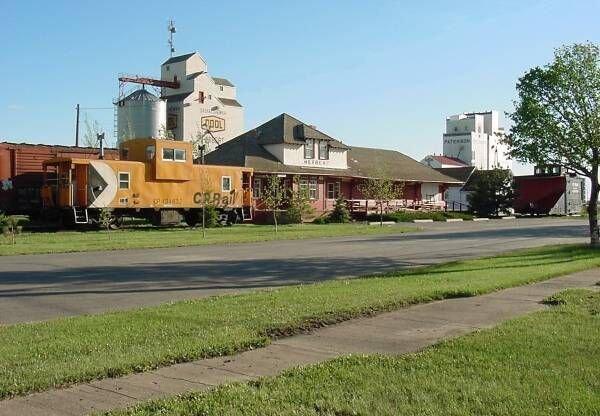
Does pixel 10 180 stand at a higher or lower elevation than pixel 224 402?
higher

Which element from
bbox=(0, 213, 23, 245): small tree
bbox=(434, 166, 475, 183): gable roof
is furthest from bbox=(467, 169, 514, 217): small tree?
bbox=(0, 213, 23, 245): small tree

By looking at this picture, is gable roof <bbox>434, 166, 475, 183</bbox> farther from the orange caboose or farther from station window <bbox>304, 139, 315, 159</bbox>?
the orange caboose

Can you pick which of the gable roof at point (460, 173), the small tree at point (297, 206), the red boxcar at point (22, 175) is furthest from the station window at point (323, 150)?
the gable roof at point (460, 173)

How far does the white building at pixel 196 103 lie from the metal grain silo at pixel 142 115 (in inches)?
325

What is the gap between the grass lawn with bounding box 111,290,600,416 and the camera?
221 inches

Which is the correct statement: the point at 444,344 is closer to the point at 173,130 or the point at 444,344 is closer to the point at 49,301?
Answer: the point at 49,301

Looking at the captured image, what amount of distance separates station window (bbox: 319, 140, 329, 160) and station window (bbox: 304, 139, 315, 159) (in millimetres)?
815

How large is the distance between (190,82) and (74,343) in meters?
91.0

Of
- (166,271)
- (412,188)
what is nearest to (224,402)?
(166,271)

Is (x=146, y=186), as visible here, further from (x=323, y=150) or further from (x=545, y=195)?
(x=545, y=195)

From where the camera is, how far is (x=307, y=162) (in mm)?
52719

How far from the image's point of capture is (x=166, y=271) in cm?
1755

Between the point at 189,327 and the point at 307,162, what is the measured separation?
43923 millimetres

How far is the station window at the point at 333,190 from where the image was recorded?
179ft
